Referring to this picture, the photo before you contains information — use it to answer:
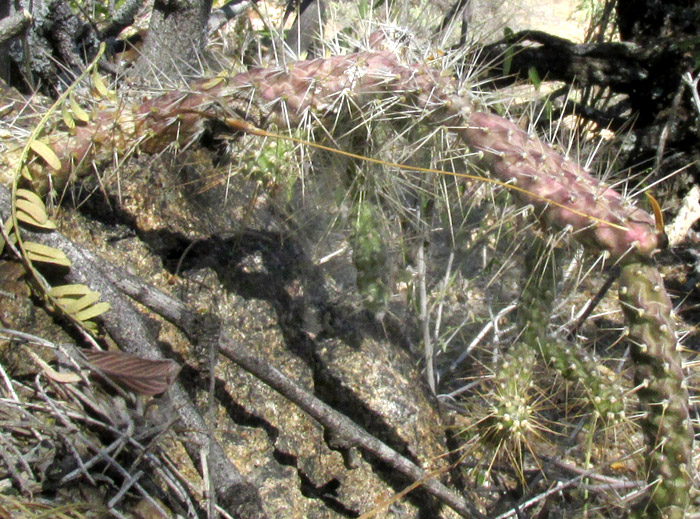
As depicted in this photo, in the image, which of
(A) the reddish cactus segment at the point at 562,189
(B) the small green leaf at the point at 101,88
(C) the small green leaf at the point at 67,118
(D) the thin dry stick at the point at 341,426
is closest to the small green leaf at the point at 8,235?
(C) the small green leaf at the point at 67,118

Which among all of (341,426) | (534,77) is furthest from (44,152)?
(534,77)

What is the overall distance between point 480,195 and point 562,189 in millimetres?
346

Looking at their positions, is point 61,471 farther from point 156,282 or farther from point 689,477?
point 689,477

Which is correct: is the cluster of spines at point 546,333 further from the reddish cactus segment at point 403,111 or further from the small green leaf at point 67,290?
the small green leaf at point 67,290

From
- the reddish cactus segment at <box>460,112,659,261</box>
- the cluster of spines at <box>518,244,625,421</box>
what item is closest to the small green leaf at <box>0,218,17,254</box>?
the reddish cactus segment at <box>460,112,659,261</box>

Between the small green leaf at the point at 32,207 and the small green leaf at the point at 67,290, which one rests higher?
the small green leaf at the point at 32,207

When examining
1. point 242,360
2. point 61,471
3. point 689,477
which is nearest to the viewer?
point 61,471

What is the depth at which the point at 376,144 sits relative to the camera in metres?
1.76

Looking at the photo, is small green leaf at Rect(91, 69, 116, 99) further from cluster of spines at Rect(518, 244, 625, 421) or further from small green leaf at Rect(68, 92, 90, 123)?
cluster of spines at Rect(518, 244, 625, 421)

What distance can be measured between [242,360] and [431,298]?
102 cm

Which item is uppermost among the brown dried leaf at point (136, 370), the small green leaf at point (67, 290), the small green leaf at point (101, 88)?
the small green leaf at point (101, 88)

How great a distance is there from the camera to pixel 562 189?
1473 mm

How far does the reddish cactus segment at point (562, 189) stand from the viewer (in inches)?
56.9

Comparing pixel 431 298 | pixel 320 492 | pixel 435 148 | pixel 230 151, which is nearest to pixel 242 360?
pixel 320 492
